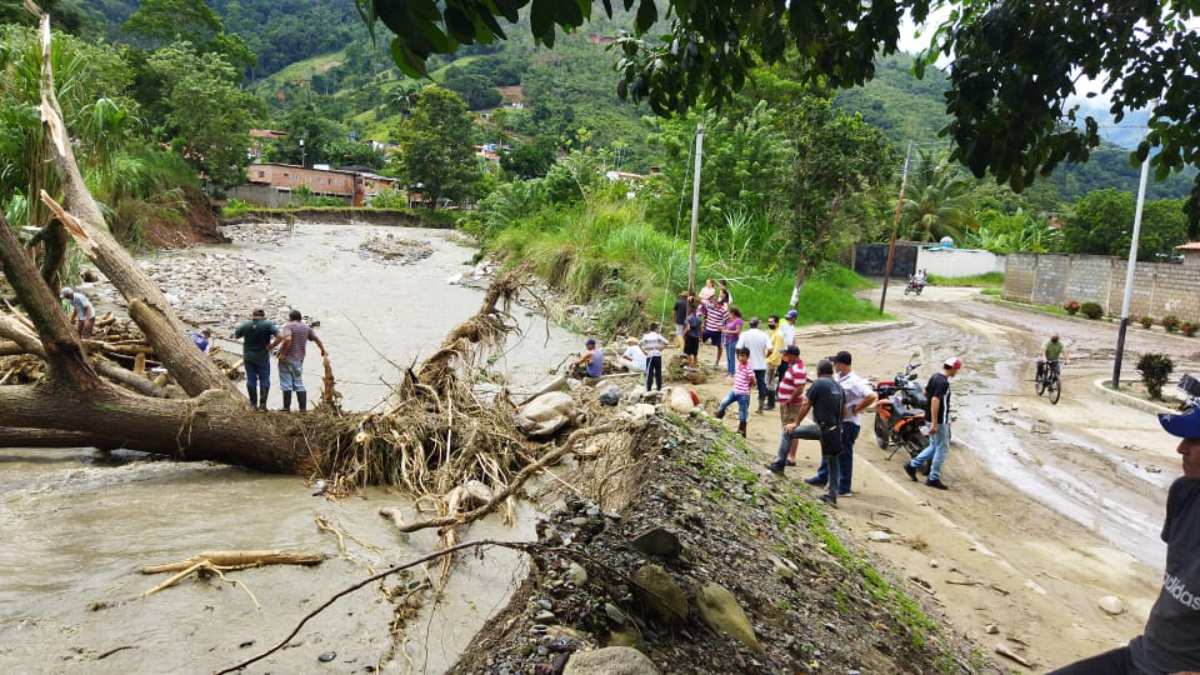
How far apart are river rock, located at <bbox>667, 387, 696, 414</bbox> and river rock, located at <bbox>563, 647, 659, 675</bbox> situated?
20.7 feet

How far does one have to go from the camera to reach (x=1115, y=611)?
228 inches

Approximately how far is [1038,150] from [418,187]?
57911 millimetres

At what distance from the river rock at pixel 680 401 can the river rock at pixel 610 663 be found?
20.7ft

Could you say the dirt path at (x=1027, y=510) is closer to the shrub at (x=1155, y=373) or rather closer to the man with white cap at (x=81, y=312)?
the shrub at (x=1155, y=373)

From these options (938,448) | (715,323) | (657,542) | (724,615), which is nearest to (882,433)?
(938,448)

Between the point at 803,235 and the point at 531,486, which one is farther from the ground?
the point at 803,235

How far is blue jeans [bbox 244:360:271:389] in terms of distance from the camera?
959 cm

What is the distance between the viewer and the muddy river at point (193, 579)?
182 inches

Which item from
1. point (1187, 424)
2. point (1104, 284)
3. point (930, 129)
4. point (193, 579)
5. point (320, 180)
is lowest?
point (193, 579)

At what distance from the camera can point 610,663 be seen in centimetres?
297

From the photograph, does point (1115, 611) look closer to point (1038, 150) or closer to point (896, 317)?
point (1038, 150)

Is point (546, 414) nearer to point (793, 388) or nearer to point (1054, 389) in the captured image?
point (793, 388)

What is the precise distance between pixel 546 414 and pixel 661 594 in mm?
5729

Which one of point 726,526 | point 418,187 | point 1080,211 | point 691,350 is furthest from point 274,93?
point 726,526
